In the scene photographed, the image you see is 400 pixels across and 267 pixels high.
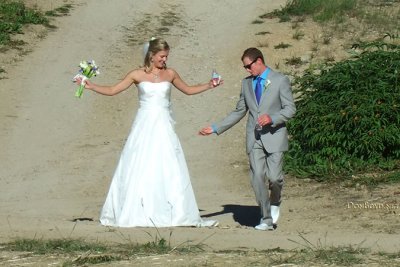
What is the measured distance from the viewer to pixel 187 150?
54.5 ft

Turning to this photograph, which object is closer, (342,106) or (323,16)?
(342,106)

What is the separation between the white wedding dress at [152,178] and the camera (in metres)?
11.1

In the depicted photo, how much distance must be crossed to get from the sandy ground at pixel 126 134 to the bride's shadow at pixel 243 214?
0.02 meters

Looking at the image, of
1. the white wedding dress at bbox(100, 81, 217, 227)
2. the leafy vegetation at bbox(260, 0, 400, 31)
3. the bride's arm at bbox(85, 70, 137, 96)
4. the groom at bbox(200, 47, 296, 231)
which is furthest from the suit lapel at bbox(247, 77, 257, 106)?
the leafy vegetation at bbox(260, 0, 400, 31)

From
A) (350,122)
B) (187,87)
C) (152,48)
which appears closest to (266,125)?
(187,87)

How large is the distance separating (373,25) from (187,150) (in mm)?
7069

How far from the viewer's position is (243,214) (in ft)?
41.7

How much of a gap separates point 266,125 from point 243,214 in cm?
216

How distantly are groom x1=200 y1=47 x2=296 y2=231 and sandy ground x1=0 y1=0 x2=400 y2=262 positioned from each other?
49 centimetres

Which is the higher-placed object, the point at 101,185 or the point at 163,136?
the point at 163,136

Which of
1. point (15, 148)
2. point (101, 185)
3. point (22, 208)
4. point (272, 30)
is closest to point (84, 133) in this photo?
point (15, 148)

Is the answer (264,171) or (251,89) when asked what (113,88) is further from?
(264,171)

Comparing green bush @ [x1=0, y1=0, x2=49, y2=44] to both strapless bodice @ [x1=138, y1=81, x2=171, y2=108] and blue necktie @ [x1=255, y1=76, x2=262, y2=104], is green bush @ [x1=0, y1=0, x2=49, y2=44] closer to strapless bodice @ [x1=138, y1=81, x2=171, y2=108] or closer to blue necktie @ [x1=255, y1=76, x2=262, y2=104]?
strapless bodice @ [x1=138, y1=81, x2=171, y2=108]

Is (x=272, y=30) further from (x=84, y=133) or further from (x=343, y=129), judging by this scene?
(x=343, y=129)
